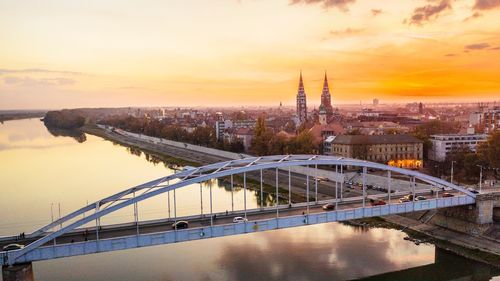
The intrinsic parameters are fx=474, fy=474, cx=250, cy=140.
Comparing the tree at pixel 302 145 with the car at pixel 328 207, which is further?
the tree at pixel 302 145

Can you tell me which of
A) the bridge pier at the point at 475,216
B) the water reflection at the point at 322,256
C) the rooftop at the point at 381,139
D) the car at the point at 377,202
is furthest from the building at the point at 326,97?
the car at the point at 377,202

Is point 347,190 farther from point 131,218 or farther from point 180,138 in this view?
point 180,138

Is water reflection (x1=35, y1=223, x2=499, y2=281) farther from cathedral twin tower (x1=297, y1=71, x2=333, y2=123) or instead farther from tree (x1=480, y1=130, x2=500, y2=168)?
cathedral twin tower (x1=297, y1=71, x2=333, y2=123)

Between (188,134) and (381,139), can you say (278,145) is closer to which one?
(381,139)

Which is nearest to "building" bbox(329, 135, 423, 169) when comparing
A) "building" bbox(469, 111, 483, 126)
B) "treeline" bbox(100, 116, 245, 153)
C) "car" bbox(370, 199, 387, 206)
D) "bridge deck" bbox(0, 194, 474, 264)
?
"treeline" bbox(100, 116, 245, 153)

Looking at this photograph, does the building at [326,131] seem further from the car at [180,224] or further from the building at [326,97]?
the car at [180,224]
